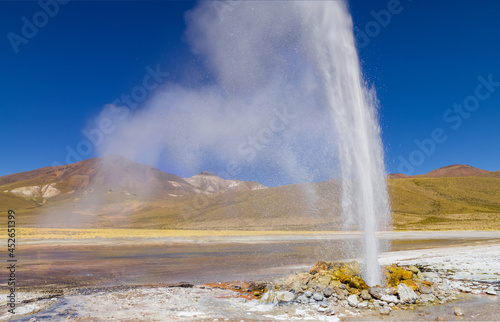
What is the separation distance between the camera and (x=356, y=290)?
1185cm

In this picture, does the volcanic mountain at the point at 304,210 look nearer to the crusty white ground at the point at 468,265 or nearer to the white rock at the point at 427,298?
the crusty white ground at the point at 468,265

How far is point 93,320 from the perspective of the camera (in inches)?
384

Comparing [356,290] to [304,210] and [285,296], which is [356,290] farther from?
[304,210]

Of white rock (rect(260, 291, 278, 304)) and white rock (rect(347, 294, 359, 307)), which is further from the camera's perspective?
white rock (rect(260, 291, 278, 304))

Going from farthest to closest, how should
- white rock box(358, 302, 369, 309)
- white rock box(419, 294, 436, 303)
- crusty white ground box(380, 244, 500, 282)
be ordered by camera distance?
crusty white ground box(380, 244, 500, 282), white rock box(419, 294, 436, 303), white rock box(358, 302, 369, 309)

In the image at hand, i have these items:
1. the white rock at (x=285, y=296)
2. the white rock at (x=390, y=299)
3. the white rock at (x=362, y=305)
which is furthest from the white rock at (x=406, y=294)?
the white rock at (x=285, y=296)

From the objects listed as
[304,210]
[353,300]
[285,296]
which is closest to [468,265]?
[353,300]

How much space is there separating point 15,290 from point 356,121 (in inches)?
656

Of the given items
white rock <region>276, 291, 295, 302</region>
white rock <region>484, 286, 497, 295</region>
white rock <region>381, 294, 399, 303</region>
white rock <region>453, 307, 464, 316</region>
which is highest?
white rock <region>276, 291, 295, 302</region>

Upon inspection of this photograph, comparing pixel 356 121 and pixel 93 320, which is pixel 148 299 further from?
pixel 356 121

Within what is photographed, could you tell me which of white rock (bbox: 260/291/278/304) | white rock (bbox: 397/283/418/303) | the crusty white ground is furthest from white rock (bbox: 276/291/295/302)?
the crusty white ground

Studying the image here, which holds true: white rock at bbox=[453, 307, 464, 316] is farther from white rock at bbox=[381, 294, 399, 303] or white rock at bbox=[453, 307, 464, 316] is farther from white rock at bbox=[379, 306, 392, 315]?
white rock at bbox=[379, 306, 392, 315]

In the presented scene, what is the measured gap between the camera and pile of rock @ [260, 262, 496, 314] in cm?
1105

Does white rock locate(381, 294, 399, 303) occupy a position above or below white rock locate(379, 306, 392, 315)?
above
